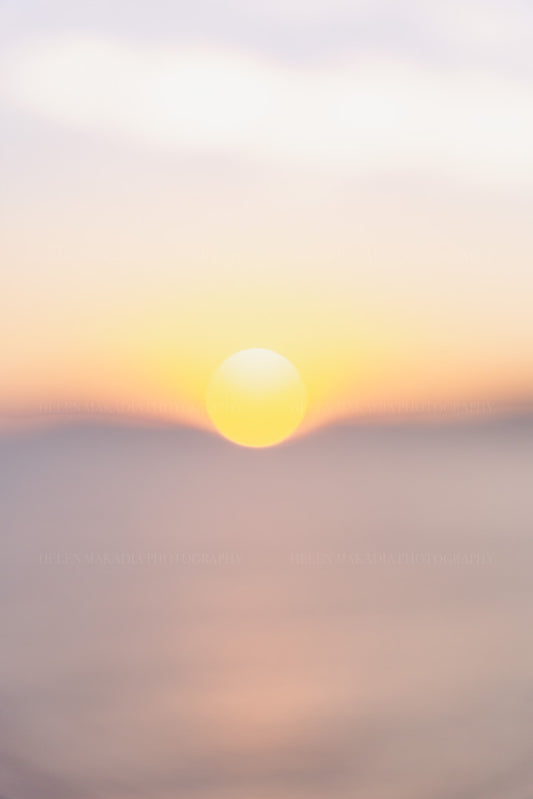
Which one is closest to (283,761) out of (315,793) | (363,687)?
(315,793)

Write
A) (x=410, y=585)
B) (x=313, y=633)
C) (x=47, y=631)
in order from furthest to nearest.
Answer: (x=410, y=585)
(x=313, y=633)
(x=47, y=631)

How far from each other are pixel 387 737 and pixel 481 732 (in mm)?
203

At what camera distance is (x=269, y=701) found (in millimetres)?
2049

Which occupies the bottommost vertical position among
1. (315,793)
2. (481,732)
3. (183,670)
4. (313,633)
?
(315,793)

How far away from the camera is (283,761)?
1757 millimetres

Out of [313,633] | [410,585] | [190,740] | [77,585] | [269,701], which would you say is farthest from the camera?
[410,585]

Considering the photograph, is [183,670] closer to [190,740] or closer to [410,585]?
[190,740]

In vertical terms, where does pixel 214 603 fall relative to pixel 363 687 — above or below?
above

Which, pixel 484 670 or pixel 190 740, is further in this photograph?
pixel 484 670

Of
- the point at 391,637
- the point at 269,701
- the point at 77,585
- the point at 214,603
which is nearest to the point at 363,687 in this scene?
the point at 269,701

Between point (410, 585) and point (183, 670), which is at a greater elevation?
point (410, 585)

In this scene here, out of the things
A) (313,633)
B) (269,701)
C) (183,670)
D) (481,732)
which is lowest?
(481,732)

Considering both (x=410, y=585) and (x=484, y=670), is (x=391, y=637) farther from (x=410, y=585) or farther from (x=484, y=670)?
(x=410, y=585)

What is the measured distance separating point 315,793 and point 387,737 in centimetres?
25
